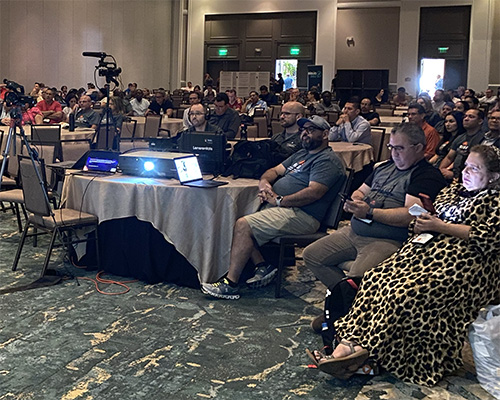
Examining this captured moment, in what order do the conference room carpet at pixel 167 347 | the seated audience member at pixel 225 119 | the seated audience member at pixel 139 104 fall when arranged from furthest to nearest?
the seated audience member at pixel 139 104
the seated audience member at pixel 225 119
the conference room carpet at pixel 167 347

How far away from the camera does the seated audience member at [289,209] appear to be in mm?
4367

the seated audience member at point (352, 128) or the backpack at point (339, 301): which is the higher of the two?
the seated audience member at point (352, 128)

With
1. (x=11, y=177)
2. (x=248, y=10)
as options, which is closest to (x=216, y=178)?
(x=11, y=177)

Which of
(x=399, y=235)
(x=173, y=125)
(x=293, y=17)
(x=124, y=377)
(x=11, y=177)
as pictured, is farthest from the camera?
(x=293, y=17)

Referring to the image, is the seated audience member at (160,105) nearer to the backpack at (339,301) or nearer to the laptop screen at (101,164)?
the laptop screen at (101,164)

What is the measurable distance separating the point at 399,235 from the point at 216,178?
61.6 inches

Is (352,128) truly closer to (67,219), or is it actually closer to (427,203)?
(67,219)

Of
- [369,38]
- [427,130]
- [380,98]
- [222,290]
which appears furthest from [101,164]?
[369,38]

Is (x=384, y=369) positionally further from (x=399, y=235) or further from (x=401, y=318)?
(x=399, y=235)

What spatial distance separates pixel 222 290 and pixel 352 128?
13.7 ft

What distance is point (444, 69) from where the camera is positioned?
22.5m

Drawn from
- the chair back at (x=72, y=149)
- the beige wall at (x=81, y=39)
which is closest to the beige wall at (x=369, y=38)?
the beige wall at (x=81, y=39)

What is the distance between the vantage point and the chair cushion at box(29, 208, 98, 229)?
15.0 feet

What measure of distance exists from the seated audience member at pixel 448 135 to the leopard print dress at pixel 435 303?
371 cm
